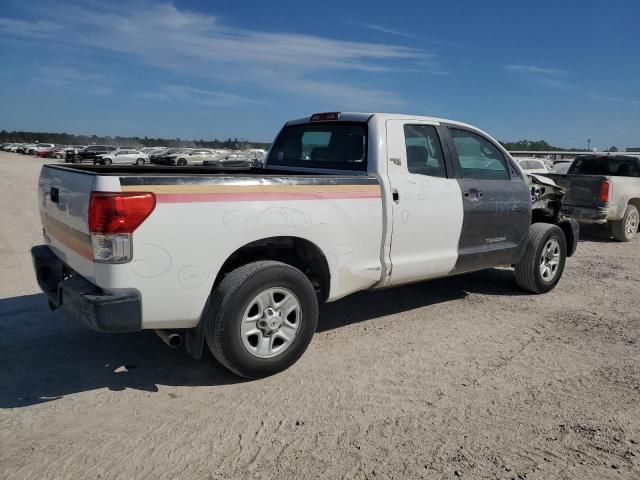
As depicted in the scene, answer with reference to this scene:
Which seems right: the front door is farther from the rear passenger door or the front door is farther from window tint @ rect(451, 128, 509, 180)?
window tint @ rect(451, 128, 509, 180)

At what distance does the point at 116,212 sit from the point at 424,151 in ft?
9.30

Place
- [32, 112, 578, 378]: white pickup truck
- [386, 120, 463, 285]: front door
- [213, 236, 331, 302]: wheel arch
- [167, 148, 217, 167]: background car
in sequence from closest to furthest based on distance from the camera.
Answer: [32, 112, 578, 378]: white pickup truck
[213, 236, 331, 302]: wheel arch
[386, 120, 463, 285]: front door
[167, 148, 217, 167]: background car

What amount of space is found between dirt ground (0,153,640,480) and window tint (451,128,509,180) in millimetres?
1412

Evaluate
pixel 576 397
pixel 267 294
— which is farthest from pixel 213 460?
pixel 576 397

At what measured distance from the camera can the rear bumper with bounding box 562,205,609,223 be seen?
396 inches

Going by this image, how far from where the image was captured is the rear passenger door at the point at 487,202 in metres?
5.16

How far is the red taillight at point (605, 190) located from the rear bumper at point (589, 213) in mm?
161

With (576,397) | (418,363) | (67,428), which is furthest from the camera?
(418,363)

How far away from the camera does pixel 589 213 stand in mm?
10180

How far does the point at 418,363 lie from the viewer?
13.6 ft

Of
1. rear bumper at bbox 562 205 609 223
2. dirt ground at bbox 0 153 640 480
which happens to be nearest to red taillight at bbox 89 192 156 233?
dirt ground at bbox 0 153 640 480

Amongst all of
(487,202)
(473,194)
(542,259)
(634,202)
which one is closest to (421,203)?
(473,194)

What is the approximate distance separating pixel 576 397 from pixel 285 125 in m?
3.72

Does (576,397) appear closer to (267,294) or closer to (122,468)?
(267,294)
